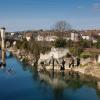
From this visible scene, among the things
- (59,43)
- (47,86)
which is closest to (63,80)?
(47,86)

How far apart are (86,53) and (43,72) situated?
15.8 feet

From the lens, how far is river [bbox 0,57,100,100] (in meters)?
16.9

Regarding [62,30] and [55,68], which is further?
[62,30]

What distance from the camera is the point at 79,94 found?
695 inches

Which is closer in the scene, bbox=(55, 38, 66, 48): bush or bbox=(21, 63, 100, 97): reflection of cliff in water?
bbox=(21, 63, 100, 97): reflection of cliff in water

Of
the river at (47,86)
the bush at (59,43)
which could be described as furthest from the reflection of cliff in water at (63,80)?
the bush at (59,43)

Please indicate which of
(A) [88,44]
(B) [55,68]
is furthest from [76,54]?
(A) [88,44]

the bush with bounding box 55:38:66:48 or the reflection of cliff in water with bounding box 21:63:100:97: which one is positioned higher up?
the bush with bounding box 55:38:66:48

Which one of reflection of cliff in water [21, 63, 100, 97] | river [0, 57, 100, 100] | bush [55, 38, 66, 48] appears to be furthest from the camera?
bush [55, 38, 66, 48]

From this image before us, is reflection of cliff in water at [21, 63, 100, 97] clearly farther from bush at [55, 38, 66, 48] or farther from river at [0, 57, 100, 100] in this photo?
bush at [55, 38, 66, 48]

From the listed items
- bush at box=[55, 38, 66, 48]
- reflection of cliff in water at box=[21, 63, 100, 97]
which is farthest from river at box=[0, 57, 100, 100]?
bush at box=[55, 38, 66, 48]

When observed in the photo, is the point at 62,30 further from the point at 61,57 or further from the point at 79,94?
the point at 79,94

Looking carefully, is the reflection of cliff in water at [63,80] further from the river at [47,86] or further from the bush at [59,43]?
the bush at [59,43]

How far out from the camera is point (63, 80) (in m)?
21.8
